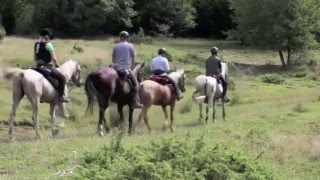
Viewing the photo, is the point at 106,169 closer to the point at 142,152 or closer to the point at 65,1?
the point at 142,152

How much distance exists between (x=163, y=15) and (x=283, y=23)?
25.1 m

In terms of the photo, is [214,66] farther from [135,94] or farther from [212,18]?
[212,18]

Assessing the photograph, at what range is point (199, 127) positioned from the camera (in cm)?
1888

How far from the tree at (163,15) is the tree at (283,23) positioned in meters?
19.6

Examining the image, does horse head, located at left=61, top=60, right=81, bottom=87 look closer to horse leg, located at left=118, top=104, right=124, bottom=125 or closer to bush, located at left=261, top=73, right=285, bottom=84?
horse leg, located at left=118, top=104, right=124, bottom=125

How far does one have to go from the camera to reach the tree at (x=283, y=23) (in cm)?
4672

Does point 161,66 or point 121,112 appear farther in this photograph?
point 161,66

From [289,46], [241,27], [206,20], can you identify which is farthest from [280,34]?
[206,20]

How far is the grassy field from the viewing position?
12539mm

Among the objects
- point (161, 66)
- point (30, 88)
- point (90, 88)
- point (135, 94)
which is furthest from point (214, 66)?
point (30, 88)

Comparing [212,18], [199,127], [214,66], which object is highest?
[214,66]

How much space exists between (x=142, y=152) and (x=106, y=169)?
0.77 metres

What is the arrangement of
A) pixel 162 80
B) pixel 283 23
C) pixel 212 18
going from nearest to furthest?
pixel 162 80, pixel 283 23, pixel 212 18

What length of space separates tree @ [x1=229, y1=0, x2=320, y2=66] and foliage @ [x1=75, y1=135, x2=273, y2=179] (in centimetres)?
3729
